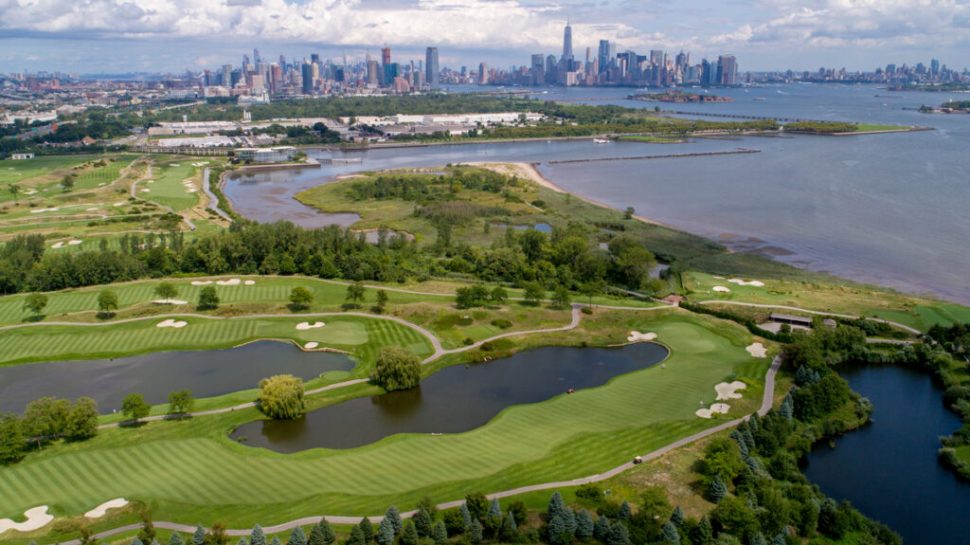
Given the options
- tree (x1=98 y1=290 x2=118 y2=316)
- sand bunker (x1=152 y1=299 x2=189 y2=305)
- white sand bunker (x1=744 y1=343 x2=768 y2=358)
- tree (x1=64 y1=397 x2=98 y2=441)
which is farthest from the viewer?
sand bunker (x1=152 y1=299 x2=189 y2=305)

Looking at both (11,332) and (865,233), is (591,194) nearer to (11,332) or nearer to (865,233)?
(865,233)

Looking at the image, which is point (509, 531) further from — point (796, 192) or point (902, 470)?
point (796, 192)

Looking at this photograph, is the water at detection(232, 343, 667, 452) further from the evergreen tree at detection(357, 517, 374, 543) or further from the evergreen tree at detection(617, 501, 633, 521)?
the evergreen tree at detection(617, 501, 633, 521)

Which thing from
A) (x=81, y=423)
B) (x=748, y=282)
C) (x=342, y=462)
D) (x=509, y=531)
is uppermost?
(x=748, y=282)

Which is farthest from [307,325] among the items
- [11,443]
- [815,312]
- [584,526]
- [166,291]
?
[815,312]

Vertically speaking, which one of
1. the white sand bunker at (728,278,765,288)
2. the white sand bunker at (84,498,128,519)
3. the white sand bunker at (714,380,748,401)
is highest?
the white sand bunker at (728,278,765,288)

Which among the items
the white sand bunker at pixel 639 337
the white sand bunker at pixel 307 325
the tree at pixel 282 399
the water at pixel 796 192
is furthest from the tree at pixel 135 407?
the water at pixel 796 192

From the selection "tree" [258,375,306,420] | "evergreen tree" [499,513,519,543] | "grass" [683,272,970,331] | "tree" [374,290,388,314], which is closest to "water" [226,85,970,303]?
"grass" [683,272,970,331]
